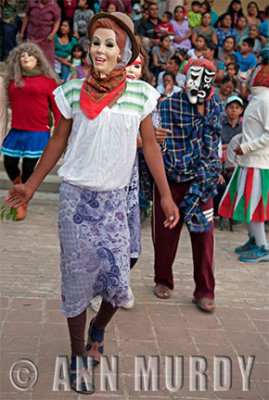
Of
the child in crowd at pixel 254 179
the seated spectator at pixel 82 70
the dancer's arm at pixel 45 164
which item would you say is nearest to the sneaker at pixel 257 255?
the child in crowd at pixel 254 179

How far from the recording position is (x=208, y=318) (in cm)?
476

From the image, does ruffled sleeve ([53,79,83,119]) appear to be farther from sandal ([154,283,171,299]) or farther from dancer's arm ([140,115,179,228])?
sandal ([154,283,171,299])

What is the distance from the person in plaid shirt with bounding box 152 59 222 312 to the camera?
4789 millimetres

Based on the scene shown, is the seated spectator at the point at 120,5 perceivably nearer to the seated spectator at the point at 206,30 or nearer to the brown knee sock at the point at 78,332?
the seated spectator at the point at 206,30

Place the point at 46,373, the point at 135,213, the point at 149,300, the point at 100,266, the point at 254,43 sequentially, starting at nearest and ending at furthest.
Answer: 1. the point at 100,266
2. the point at 46,373
3. the point at 135,213
4. the point at 149,300
5. the point at 254,43

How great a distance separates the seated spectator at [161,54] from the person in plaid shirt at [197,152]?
23.8 feet

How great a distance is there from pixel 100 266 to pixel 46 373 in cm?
78

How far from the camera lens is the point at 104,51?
3.28 meters

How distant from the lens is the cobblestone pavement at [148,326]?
3587 mm

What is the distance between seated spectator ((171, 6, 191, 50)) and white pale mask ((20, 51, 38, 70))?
628 centimetres

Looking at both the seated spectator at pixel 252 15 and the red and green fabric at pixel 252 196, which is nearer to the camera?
the red and green fabric at pixel 252 196

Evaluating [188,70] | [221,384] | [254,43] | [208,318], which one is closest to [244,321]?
[208,318]

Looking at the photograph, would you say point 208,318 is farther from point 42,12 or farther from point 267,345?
point 42,12

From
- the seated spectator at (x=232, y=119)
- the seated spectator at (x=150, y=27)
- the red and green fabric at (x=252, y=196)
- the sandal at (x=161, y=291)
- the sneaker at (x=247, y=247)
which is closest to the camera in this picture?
the sandal at (x=161, y=291)
